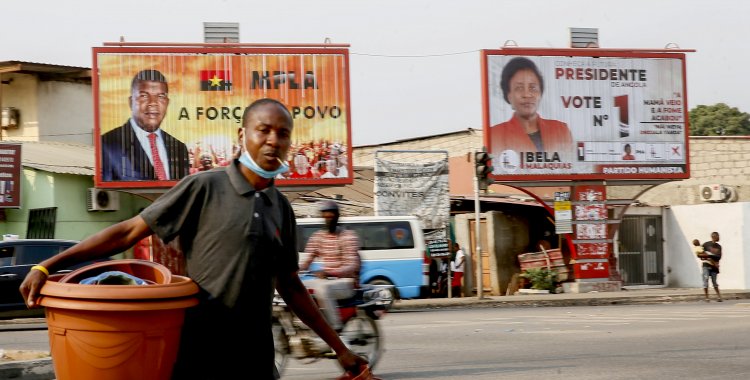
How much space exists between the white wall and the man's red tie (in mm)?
14582

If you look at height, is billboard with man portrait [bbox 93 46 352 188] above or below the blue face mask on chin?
above

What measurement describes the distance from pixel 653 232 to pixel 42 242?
19.7 metres

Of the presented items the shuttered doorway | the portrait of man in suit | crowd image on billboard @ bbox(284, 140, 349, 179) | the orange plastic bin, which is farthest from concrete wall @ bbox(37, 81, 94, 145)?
the orange plastic bin

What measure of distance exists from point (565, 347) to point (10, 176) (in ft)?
66.8

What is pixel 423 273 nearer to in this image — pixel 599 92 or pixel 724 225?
pixel 599 92

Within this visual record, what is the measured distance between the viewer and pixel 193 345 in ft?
11.8

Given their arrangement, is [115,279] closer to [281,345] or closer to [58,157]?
[281,345]

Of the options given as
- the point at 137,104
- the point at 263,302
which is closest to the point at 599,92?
the point at 137,104

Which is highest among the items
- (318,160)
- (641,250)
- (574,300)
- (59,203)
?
(318,160)

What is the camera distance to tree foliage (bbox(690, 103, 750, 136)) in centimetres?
7281

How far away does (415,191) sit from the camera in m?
28.2

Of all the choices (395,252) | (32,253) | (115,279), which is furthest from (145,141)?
(115,279)

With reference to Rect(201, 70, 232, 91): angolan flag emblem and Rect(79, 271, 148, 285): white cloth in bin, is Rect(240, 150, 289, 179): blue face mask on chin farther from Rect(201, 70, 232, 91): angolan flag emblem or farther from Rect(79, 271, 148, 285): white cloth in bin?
Rect(201, 70, 232, 91): angolan flag emblem

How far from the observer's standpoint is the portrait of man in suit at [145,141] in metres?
28.5
